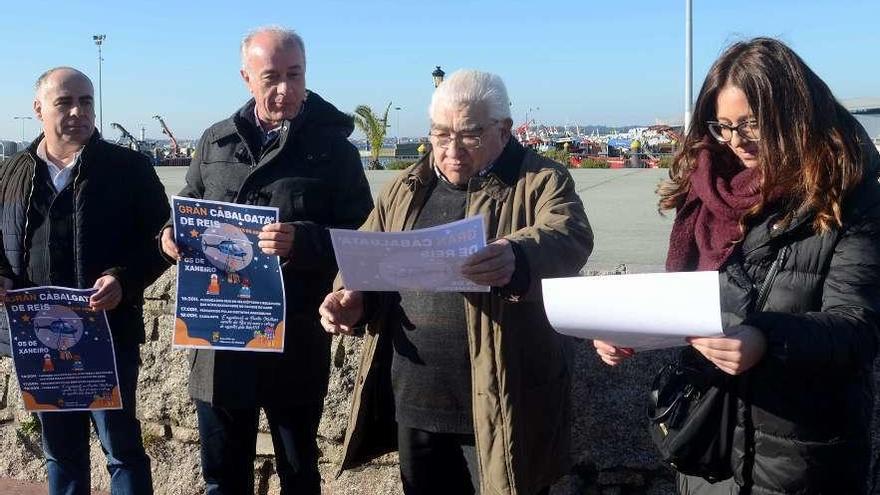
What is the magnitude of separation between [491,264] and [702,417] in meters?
0.68

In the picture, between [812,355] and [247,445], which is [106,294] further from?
[812,355]

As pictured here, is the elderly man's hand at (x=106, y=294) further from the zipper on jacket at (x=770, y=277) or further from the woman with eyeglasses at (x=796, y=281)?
the zipper on jacket at (x=770, y=277)

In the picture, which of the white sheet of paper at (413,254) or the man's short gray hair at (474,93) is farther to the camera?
the man's short gray hair at (474,93)

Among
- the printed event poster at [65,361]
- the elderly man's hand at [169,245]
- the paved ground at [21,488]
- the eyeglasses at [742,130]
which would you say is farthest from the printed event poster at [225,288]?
the paved ground at [21,488]

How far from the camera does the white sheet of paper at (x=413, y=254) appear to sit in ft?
7.95

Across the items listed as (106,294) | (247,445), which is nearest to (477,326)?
(247,445)

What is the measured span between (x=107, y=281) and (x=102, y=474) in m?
1.62

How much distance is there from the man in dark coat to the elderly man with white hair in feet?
1.18

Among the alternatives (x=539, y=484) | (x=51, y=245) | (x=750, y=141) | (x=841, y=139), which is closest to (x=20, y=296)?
(x=51, y=245)

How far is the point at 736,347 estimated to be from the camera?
1.98m

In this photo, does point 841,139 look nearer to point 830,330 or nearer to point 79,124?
point 830,330

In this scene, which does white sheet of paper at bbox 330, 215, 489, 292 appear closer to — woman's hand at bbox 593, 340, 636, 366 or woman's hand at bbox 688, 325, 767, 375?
woman's hand at bbox 593, 340, 636, 366

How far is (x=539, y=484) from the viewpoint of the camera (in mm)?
2732

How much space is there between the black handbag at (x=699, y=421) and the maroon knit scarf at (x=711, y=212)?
28 cm
